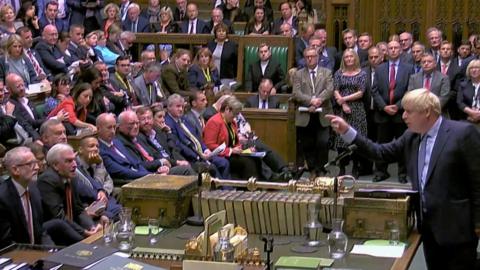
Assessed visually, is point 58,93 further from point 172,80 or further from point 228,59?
point 228,59

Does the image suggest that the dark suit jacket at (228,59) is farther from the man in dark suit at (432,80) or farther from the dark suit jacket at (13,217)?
the dark suit jacket at (13,217)

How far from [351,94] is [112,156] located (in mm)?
3313

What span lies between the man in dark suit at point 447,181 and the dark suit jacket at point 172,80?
5.95 m

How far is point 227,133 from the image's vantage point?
8.80m

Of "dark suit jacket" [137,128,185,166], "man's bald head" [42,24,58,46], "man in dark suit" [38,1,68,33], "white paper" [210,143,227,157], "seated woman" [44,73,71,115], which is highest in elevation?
"man in dark suit" [38,1,68,33]

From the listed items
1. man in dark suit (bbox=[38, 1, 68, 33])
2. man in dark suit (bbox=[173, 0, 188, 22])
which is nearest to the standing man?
man in dark suit (bbox=[38, 1, 68, 33])

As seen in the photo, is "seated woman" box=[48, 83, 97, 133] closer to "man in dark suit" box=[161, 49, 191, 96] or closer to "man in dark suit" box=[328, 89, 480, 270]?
"man in dark suit" box=[161, 49, 191, 96]

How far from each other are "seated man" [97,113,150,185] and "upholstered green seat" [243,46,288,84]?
14.3ft

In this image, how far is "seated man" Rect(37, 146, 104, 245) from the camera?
5570mm

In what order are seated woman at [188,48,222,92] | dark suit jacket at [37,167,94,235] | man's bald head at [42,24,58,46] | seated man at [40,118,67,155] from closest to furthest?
dark suit jacket at [37,167,94,235] → seated man at [40,118,67,155] → man's bald head at [42,24,58,46] → seated woman at [188,48,222,92]

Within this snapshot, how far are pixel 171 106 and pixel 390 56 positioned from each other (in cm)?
265

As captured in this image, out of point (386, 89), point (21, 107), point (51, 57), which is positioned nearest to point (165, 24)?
point (51, 57)

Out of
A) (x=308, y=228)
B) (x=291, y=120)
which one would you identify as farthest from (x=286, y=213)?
(x=291, y=120)

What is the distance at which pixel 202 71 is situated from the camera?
10.8 meters
